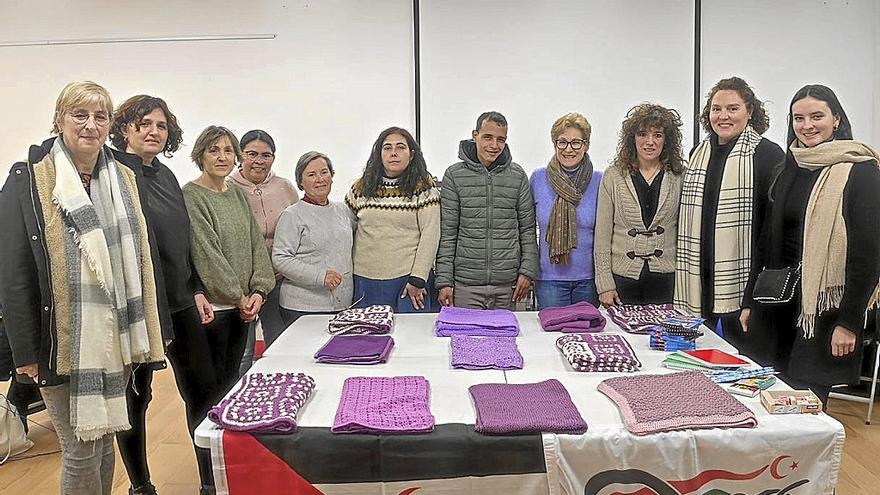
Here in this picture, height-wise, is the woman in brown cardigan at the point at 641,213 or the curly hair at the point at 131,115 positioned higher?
the curly hair at the point at 131,115

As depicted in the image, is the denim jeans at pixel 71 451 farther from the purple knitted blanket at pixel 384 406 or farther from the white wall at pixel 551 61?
the white wall at pixel 551 61

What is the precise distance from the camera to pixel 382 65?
484cm

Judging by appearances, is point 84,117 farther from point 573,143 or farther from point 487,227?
point 573,143

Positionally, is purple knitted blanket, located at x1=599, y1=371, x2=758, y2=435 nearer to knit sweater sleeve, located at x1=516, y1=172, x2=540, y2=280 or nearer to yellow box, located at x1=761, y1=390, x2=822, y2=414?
yellow box, located at x1=761, y1=390, x2=822, y2=414

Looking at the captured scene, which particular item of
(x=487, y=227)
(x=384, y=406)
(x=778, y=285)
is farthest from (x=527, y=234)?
(x=384, y=406)

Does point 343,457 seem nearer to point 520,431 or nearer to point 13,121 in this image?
point 520,431

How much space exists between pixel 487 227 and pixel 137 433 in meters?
1.67

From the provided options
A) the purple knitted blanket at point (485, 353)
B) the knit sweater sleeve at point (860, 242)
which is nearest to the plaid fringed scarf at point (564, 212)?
the purple knitted blanket at point (485, 353)

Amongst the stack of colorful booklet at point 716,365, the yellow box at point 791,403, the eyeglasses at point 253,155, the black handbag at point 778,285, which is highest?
the eyeglasses at point 253,155

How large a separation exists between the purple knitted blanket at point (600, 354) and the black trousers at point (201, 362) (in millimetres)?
1320

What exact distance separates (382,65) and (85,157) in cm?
286

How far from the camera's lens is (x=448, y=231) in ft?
11.4

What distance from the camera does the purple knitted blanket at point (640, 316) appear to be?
9.06ft

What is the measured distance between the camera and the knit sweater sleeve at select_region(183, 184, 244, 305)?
2838 mm
